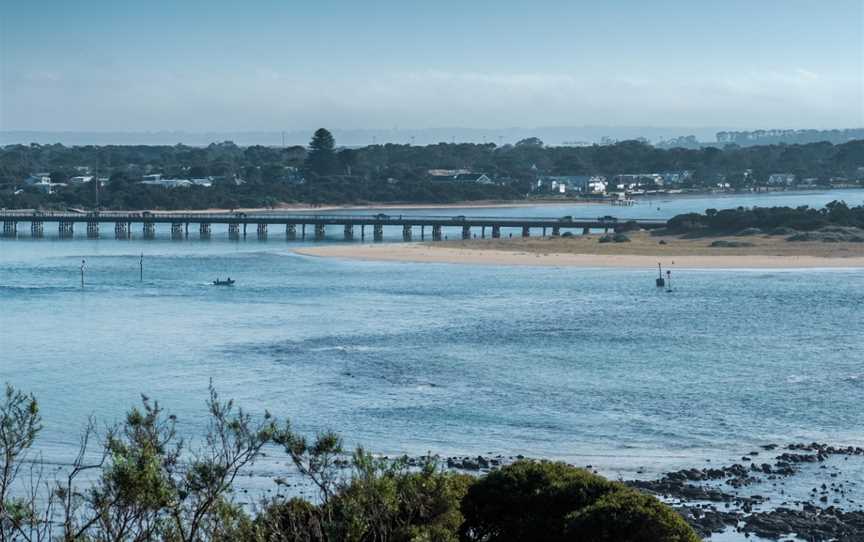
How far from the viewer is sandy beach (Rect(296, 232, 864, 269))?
64188 mm

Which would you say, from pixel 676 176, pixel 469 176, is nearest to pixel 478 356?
pixel 469 176

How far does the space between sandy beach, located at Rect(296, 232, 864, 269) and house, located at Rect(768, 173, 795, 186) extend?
10324 centimetres

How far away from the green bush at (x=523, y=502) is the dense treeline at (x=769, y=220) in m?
61.9

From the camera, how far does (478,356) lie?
35938 mm

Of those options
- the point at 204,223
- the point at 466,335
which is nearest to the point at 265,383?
the point at 466,335

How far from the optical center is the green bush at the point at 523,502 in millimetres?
15344

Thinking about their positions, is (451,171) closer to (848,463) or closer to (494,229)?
(494,229)

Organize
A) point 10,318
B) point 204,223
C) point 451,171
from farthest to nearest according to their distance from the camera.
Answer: point 451,171, point 204,223, point 10,318

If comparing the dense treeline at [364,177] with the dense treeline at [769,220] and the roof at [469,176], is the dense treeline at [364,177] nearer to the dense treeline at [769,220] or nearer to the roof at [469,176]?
the roof at [469,176]

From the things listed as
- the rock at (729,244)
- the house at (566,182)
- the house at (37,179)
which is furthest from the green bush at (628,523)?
the house at (566,182)

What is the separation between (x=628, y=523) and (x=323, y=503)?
128 inches

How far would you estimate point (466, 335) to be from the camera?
132 ft

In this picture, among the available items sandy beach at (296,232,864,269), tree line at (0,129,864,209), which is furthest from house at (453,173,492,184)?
sandy beach at (296,232,864,269)

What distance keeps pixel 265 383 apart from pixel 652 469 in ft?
38.4
